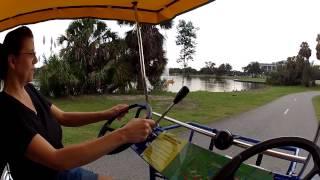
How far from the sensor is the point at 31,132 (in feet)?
7.39

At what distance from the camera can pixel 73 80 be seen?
2397 cm

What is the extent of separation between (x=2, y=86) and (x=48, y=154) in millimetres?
568

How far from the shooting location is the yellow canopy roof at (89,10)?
328cm

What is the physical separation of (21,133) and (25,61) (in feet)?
1.36

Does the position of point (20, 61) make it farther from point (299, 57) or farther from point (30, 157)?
point (299, 57)

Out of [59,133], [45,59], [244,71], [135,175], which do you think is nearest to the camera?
[59,133]

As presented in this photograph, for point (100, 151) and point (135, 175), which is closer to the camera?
point (100, 151)

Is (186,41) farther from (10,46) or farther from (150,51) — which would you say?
(10,46)

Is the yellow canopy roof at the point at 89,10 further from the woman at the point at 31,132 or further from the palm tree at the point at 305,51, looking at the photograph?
the palm tree at the point at 305,51

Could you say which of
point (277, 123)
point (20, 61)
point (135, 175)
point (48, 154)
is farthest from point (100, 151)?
point (277, 123)

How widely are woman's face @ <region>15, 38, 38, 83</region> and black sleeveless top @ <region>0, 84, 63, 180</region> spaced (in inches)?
5.4

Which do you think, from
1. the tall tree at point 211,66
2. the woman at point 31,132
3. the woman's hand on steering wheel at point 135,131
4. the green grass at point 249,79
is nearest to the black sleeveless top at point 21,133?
the woman at point 31,132

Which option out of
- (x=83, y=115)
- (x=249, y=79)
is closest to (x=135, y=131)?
(x=83, y=115)

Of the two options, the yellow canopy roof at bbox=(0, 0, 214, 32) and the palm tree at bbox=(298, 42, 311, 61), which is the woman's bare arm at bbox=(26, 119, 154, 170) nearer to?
the yellow canopy roof at bbox=(0, 0, 214, 32)
